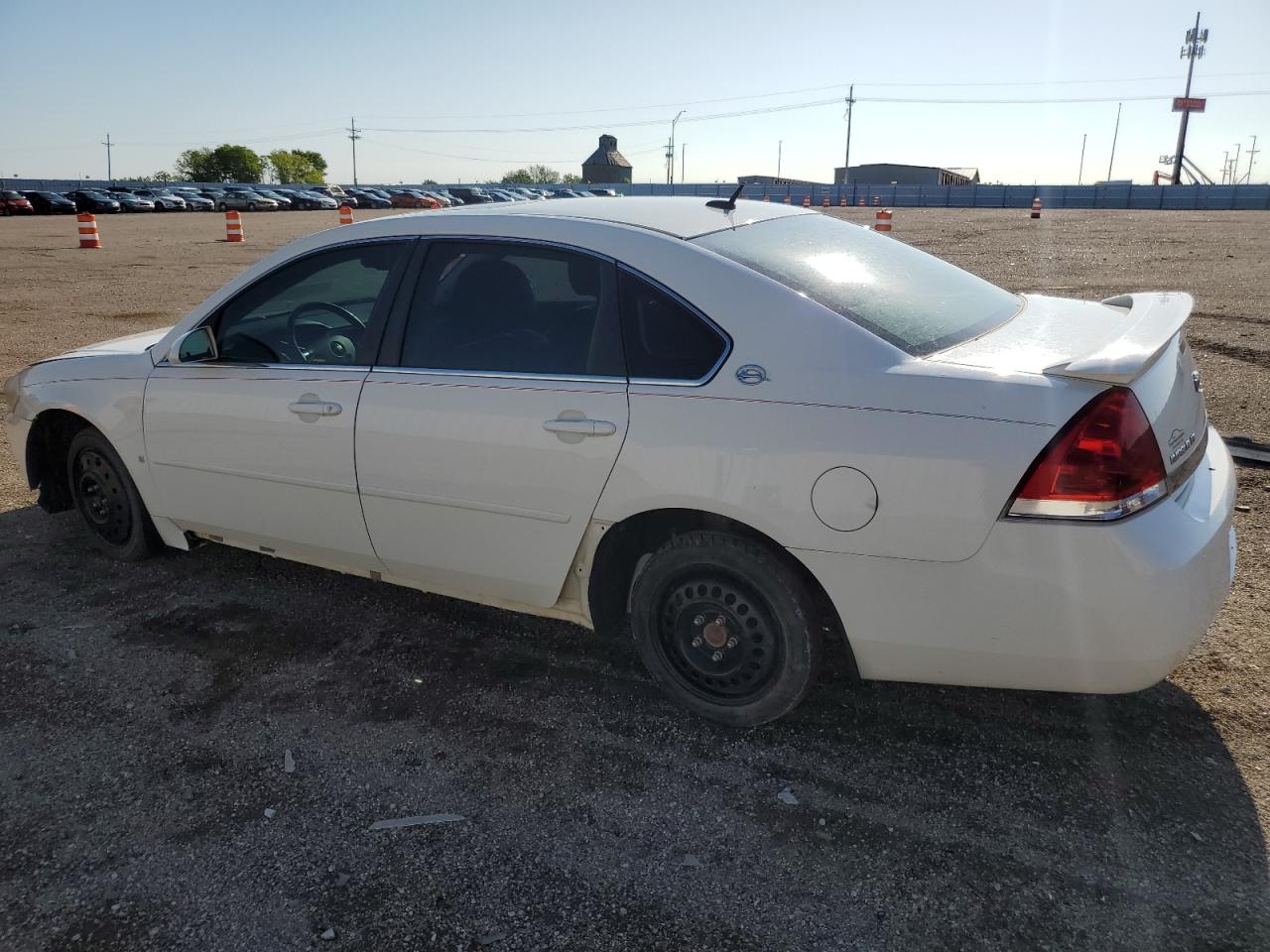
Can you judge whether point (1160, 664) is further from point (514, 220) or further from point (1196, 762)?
point (514, 220)

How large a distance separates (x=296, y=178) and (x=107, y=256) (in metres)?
109

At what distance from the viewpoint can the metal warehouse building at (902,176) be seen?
293 feet

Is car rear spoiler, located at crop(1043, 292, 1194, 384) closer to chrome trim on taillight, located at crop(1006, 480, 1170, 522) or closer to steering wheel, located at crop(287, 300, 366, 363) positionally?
chrome trim on taillight, located at crop(1006, 480, 1170, 522)

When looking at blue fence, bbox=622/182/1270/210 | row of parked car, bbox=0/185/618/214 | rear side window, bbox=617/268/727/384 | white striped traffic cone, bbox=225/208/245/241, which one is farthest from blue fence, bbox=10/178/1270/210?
rear side window, bbox=617/268/727/384

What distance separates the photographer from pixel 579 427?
9.63 ft

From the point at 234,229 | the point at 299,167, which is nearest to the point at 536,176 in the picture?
the point at 299,167

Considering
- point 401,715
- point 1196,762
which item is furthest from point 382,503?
point 1196,762

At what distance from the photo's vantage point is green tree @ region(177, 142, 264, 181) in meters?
107

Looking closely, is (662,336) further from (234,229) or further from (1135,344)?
(234,229)

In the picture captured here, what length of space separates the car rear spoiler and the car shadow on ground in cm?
123

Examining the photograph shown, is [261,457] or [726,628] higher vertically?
[261,457]

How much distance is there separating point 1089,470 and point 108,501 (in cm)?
422

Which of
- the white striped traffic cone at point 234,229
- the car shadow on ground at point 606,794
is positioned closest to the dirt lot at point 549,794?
the car shadow on ground at point 606,794

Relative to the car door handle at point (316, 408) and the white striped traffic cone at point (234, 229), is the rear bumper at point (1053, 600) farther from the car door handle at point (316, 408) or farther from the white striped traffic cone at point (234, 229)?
the white striped traffic cone at point (234, 229)
